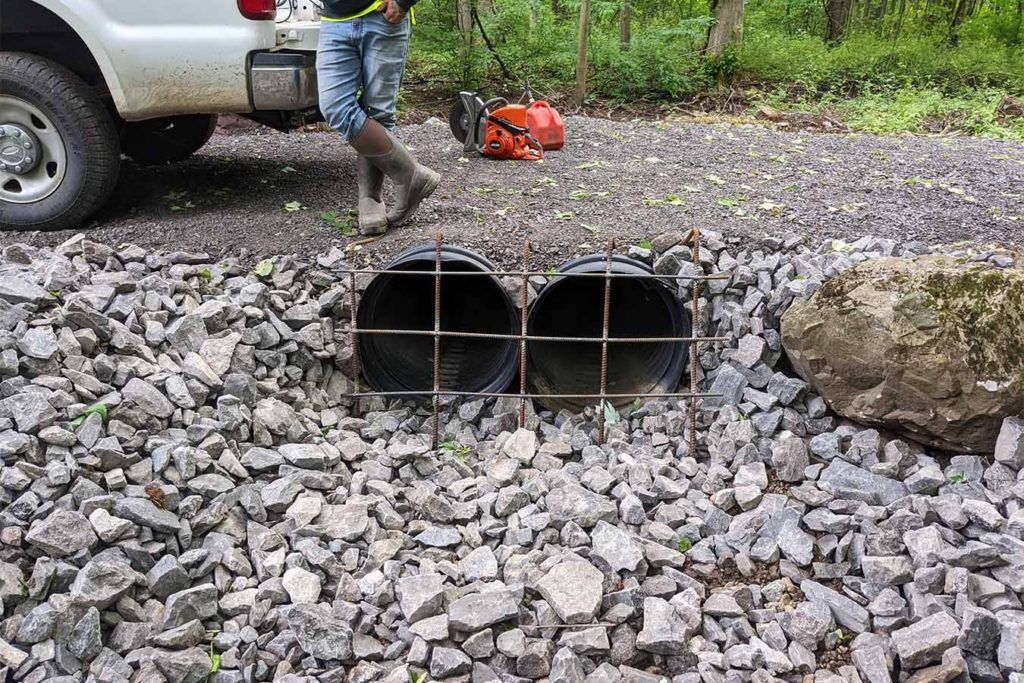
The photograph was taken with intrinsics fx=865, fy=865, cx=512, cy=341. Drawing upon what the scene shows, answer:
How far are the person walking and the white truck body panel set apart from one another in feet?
1.23

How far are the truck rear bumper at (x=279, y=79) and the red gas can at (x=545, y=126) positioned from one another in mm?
2398

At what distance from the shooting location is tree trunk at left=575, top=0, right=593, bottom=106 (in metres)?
8.48

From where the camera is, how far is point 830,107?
9898mm

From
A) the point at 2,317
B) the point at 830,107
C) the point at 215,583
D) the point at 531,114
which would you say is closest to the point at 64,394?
the point at 2,317

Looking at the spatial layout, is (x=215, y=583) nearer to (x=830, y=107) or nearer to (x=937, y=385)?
(x=937, y=385)

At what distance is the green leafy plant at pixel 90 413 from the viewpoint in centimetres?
326

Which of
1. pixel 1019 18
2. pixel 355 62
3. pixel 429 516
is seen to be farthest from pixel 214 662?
pixel 1019 18

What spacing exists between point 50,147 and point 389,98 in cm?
181

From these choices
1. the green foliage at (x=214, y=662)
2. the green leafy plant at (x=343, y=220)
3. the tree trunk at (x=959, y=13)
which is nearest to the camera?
the green foliage at (x=214, y=662)

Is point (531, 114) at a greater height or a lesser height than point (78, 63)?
lesser

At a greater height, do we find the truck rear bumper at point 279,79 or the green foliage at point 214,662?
the truck rear bumper at point 279,79

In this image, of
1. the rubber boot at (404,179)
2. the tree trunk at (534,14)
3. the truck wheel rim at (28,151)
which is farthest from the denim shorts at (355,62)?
the tree trunk at (534,14)

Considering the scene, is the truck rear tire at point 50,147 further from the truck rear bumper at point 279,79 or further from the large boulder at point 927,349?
the large boulder at point 927,349

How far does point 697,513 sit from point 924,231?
2.35 m
